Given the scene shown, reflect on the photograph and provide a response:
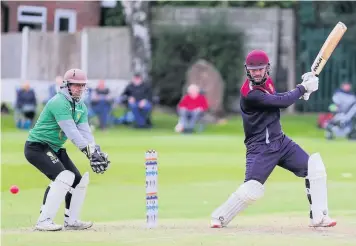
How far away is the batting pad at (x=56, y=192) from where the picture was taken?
11.9 meters

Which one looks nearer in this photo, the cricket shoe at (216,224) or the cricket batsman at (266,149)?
the cricket batsman at (266,149)

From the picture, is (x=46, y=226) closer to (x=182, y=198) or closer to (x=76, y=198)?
(x=76, y=198)

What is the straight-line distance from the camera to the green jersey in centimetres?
1206

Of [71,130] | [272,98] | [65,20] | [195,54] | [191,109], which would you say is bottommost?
[191,109]

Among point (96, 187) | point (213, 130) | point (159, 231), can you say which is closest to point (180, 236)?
point (159, 231)

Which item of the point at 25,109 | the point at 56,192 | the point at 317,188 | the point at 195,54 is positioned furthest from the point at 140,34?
the point at 317,188

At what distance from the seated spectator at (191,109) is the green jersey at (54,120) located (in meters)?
20.0

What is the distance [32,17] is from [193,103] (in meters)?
10.5

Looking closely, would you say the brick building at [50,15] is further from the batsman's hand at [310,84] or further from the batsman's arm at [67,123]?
the batsman's hand at [310,84]

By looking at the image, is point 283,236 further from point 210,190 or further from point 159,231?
point 210,190

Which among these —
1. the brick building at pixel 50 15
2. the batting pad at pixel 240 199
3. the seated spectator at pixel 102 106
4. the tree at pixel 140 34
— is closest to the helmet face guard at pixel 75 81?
the batting pad at pixel 240 199

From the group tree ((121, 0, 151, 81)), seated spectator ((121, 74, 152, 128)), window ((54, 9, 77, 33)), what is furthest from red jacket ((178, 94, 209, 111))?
window ((54, 9, 77, 33))

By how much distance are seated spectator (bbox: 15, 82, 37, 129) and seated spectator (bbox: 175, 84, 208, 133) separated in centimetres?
448

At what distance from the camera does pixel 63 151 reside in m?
12.5
